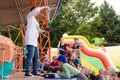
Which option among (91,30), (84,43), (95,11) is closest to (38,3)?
(84,43)

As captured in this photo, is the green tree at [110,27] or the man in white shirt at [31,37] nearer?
the man in white shirt at [31,37]

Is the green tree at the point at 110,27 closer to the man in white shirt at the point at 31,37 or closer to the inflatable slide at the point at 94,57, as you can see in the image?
the inflatable slide at the point at 94,57

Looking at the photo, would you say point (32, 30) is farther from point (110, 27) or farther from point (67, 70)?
point (110, 27)

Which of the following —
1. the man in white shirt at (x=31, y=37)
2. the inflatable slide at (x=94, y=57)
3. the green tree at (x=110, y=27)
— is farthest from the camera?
the green tree at (x=110, y=27)

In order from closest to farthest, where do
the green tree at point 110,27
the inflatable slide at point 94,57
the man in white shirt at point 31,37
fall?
the man in white shirt at point 31,37
the inflatable slide at point 94,57
the green tree at point 110,27

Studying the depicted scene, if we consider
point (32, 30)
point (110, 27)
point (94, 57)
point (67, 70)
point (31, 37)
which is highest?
point (110, 27)

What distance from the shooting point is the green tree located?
156ft

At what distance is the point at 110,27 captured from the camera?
4834cm

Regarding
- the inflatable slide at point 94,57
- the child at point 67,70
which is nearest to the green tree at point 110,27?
the inflatable slide at point 94,57

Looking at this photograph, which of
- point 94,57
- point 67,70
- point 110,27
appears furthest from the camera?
point 110,27

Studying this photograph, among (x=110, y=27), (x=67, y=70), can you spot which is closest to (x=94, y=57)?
(x=67, y=70)

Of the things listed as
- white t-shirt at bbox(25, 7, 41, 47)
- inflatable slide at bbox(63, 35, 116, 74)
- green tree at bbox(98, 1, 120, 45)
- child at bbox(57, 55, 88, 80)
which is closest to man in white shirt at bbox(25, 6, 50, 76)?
white t-shirt at bbox(25, 7, 41, 47)

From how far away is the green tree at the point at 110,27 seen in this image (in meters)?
47.6

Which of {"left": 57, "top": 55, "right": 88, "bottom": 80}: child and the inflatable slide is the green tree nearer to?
the inflatable slide
